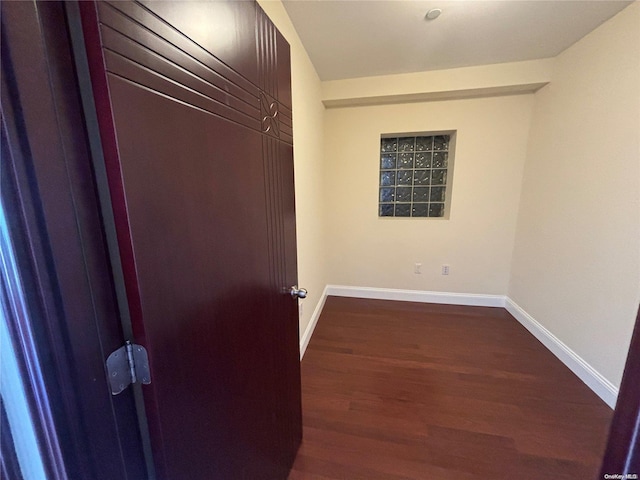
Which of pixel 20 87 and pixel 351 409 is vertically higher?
pixel 20 87

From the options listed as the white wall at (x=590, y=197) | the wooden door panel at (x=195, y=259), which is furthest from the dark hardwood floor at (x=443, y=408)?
the wooden door panel at (x=195, y=259)

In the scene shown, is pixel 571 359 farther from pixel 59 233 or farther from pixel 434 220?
pixel 59 233

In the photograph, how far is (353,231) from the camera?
3197mm

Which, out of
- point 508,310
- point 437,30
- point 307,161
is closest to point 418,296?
point 508,310

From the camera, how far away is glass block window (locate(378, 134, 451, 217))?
117 inches

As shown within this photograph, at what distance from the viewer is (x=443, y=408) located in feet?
5.37

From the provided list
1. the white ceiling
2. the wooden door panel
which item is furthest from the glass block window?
the wooden door panel

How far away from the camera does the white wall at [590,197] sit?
1583mm

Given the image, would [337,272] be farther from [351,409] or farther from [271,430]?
[271,430]

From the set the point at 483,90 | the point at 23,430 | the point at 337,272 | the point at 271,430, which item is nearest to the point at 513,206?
the point at 483,90

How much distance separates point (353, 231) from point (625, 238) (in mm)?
2179

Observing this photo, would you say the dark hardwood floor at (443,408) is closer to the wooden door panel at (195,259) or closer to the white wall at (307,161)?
the white wall at (307,161)

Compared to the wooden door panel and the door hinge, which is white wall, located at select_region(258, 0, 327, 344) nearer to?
the wooden door panel

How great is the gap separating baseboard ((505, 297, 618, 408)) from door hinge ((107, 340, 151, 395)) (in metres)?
2.52
